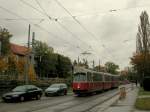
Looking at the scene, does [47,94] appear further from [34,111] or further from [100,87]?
[34,111]

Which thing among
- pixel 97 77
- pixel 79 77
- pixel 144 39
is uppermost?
pixel 144 39

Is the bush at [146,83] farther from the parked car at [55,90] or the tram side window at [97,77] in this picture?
the parked car at [55,90]

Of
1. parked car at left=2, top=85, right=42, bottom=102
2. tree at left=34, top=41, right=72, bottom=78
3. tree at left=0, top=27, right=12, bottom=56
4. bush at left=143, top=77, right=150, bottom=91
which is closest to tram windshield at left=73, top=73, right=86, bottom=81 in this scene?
parked car at left=2, top=85, right=42, bottom=102

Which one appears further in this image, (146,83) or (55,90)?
(146,83)

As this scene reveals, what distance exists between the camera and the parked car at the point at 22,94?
33.2 meters

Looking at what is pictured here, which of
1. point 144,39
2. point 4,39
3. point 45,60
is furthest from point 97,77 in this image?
point 45,60

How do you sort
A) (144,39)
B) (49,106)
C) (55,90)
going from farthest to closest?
(144,39) → (55,90) → (49,106)

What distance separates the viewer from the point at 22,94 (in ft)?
111

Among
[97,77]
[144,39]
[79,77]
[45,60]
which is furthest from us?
[45,60]

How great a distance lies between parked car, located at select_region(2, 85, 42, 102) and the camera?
33188 millimetres

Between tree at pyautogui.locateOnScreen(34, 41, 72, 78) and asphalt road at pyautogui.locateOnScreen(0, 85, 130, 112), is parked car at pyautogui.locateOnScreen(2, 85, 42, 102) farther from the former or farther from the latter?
tree at pyautogui.locateOnScreen(34, 41, 72, 78)

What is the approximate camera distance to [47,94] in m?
44.9

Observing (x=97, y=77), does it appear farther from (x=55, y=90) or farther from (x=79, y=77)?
(x=55, y=90)

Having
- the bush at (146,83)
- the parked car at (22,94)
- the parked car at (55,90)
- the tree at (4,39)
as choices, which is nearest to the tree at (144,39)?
the bush at (146,83)
